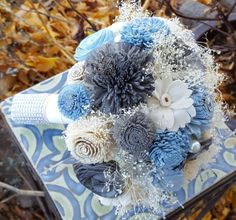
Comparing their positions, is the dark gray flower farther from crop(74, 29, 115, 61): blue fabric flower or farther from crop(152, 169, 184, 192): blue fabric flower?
crop(74, 29, 115, 61): blue fabric flower

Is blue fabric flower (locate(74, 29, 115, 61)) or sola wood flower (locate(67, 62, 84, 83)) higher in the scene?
blue fabric flower (locate(74, 29, 115, 61))

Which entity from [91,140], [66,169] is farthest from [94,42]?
[66,169]

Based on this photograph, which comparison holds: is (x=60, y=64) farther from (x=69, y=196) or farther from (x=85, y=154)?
(x=85, y=154)

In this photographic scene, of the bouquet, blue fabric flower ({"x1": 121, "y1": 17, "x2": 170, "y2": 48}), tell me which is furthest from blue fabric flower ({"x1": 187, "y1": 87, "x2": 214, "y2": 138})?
blue fabric flower ({"x1": 121, "y1": 17, "x2": 170, "y2": 48})

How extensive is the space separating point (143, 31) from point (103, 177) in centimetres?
23

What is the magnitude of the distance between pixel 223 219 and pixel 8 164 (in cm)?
59

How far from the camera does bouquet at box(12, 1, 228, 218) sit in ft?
2.41

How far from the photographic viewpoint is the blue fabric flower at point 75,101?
774 millimetres

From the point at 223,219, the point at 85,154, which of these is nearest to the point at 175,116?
the point at 85,154

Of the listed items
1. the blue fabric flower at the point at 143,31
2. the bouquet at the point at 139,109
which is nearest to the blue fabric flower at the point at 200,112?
the bouquet at the point at 139,109

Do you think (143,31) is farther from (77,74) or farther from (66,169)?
(66,169)

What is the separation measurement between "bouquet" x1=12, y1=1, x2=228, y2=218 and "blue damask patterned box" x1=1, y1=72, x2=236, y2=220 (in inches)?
4.0

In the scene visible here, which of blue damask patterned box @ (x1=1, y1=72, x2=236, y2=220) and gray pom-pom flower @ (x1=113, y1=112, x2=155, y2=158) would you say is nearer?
gray pom-pom flower @ (x1=113, y1=112, x2=155, y2=158)

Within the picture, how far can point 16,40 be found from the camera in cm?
145
